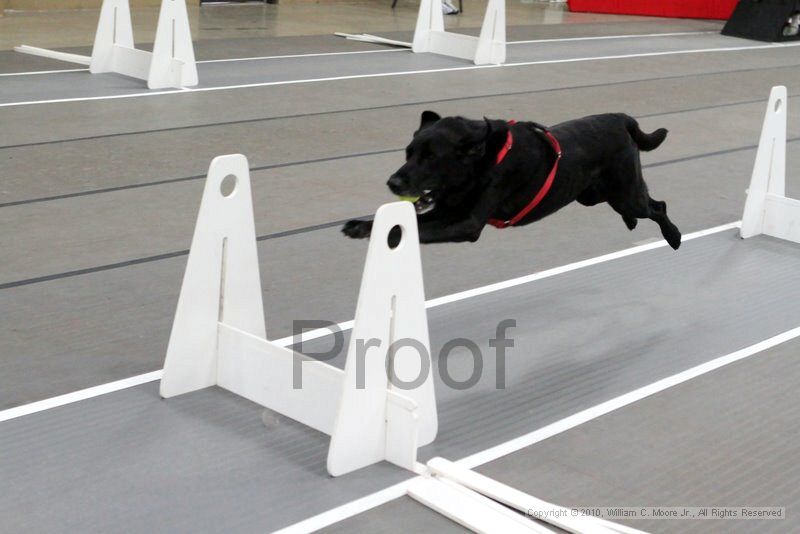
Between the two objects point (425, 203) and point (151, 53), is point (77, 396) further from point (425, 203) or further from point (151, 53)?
point (151, 53)

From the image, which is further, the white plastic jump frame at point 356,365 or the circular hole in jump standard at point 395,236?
the circular hole in jump standard at point 395,236

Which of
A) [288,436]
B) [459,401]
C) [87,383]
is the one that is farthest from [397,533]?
[87,383]

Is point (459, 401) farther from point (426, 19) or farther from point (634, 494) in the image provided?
point (426, 19)

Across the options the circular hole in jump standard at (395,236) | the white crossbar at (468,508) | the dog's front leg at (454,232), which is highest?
the circular hole in jump standard at (395,236)

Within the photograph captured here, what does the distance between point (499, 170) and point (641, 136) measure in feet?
2.74

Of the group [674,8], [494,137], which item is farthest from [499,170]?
[674,8]

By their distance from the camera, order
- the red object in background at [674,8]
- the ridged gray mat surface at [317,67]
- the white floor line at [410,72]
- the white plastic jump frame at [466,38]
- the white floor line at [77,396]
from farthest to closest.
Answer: the red object in background at [674,8]
the white plastic jump frame at [466,38]
the ridged gray mat surface at [317,67]
the white floor line at [410,72]
the white floor line at [77,396]

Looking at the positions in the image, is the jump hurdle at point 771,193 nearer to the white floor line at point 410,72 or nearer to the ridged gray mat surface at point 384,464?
the ridged gray mat surface at point 384,464

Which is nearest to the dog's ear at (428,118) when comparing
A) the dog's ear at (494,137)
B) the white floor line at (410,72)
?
the dog's ear at (494,137)

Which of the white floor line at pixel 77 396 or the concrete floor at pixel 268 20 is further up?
the concrete floor at pixel 268 20

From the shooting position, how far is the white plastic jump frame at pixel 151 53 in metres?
6.47

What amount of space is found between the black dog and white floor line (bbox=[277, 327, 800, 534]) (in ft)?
1.71

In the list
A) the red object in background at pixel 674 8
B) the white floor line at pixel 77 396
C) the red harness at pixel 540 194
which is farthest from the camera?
the red object in background at pixel 674 8

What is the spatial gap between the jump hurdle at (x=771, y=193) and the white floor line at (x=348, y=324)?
0.49 feet
